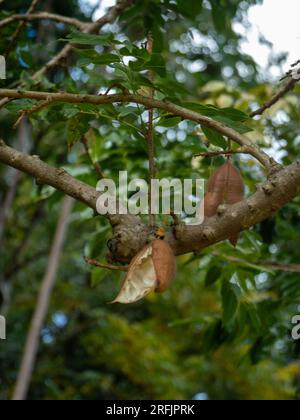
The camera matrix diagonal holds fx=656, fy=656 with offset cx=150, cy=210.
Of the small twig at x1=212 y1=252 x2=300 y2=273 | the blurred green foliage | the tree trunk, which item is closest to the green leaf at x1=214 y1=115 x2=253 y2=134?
the blurred green foliage

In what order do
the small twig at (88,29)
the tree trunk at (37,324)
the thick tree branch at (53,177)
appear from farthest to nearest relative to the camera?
the tree trunk at (37,324) < the small twig at (88,29) < the thick tree branch at (53,177)

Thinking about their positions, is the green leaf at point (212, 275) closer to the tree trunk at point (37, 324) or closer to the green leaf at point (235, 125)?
the green leaf at point (235, 125)

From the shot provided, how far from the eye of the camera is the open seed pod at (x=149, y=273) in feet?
2.89

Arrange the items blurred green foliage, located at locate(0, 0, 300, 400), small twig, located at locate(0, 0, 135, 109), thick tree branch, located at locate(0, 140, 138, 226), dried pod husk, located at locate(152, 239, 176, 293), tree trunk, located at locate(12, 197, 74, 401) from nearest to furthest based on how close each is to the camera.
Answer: dried pod husk, located at locate(152, 239, 176, 293), thick tree branch, located at locate(0, 140, 138, 226), blurred green foliage, located at locate(0, 0, 300, 400), small twig, located at locate(0, 0, 135, 109), tree trunk, located at locate(12, 197, 74, 401)

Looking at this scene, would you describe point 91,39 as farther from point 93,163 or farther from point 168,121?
point 93,163

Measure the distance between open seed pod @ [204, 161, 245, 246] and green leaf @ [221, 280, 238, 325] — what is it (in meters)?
0.56

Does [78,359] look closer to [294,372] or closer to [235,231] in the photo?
[294,372]

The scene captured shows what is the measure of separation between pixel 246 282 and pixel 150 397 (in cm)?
255

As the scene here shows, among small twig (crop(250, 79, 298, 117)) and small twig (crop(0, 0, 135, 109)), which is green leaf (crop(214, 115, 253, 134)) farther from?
small twig (crop(0, 0, 135, 109))

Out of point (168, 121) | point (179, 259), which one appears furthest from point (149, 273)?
point (179, 259)

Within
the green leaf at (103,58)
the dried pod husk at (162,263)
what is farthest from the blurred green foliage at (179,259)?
the dried pod husk at (162,263)

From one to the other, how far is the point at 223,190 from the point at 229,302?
0.59 m

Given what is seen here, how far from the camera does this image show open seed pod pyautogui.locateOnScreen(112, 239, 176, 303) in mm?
882

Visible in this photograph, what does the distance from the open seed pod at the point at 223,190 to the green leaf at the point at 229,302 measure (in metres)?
0.56
